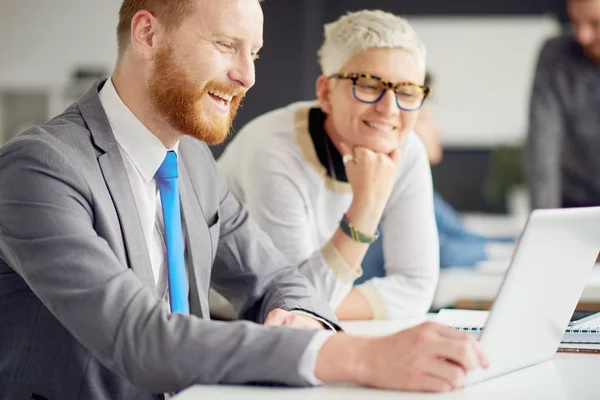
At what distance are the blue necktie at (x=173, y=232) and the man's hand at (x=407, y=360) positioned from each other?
417 mm

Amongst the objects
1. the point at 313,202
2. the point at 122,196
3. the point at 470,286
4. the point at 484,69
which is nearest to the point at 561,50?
the point at 470,286

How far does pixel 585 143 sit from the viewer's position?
3955 millimetres

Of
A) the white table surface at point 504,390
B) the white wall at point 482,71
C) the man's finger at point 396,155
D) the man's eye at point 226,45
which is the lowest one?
the white wall at point 482,71

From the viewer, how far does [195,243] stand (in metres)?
1.74

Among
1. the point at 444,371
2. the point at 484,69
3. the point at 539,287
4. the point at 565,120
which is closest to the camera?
the point at 444,371

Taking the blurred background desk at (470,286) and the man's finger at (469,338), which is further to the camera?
the blurred background desk at (470,286)

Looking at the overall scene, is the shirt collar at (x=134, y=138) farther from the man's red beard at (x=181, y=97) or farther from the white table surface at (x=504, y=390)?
the white table surface at (x=504, y=390)

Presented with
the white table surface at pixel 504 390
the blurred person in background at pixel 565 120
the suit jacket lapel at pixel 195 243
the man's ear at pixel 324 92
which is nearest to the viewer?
the white table surface at pixel 504 390

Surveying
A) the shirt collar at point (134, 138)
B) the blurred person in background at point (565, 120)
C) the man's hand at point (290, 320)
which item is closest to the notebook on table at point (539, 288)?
the man's hand at point (290, 320)

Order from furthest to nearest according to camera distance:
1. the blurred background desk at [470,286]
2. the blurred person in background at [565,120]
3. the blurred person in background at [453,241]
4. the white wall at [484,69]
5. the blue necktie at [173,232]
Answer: the white wall at [484,69] → the blurred person in background at [565,120] → the blurred person in background at [453,241] → the blurred background desk at [470,286] → the blue necktie at [173,232]

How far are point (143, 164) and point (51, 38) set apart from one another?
6151mm

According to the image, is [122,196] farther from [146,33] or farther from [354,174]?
[354,174]

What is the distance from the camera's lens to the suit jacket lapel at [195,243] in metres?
1.73

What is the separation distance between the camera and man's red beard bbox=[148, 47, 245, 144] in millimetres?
1646
